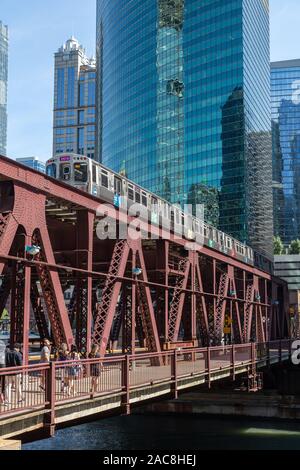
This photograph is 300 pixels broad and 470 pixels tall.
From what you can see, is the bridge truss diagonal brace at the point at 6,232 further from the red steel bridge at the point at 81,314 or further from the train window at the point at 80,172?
the train window at the point at 80,172

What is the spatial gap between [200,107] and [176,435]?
94786 mm

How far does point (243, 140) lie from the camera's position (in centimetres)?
11875

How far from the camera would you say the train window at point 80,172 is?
26.3m

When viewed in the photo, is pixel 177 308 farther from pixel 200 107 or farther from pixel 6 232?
pixel 200 107

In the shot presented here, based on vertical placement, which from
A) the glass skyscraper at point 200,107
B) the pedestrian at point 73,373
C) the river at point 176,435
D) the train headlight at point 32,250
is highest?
the glass skyscraper at point 200,107

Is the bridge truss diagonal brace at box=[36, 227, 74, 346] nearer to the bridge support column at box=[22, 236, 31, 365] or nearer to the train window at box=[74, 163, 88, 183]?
the bridge support column at box=[22, 236, 31, 365]

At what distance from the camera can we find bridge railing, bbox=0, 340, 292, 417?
13.4 meters

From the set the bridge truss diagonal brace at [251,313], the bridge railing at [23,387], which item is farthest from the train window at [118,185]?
the bridge truss diagonal brace at [251,313]

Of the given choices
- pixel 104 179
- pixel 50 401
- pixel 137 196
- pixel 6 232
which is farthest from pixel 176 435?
pixel 50 401

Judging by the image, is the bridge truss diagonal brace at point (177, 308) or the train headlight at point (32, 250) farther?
the bridge truss diagonal brace at point (177, 308)

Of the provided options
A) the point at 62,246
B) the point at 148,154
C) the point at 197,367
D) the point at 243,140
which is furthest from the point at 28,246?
the point at 148,154

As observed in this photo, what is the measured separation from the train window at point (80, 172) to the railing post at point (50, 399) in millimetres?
13635

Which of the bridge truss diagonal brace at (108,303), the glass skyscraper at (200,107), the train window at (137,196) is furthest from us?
the glass skyscraper at (200,107)

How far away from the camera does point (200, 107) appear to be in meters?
124
